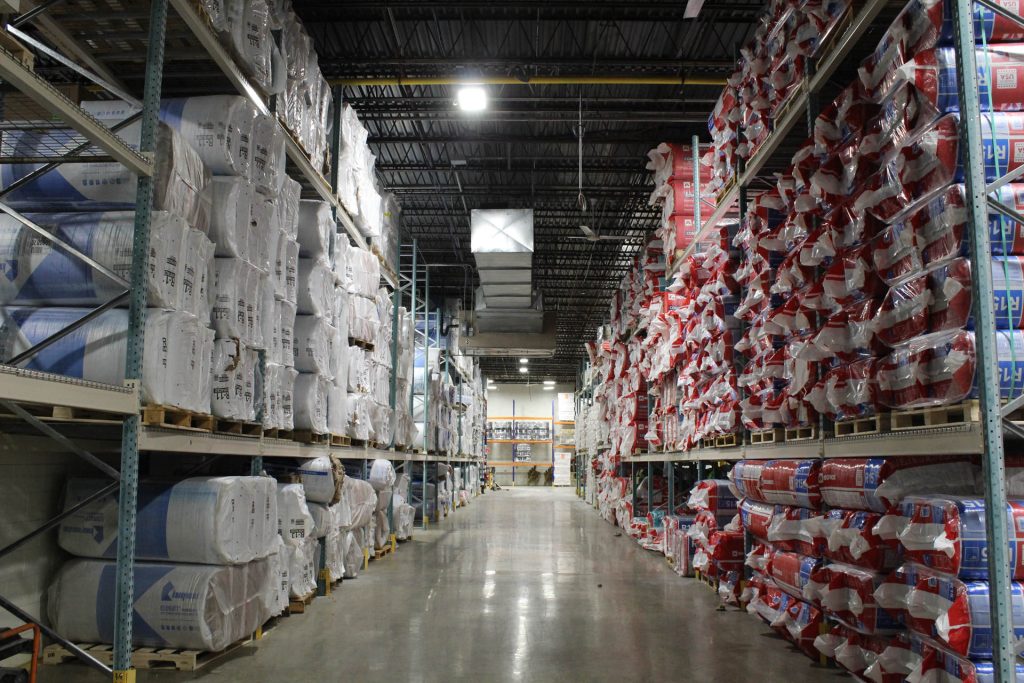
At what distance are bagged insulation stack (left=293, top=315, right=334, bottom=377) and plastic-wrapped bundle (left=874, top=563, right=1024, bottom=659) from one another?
17.0 ft

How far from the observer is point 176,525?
4.79m

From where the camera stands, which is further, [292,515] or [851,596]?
[292,515]

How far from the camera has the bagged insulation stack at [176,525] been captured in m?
4.78

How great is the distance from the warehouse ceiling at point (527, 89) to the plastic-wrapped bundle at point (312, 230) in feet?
9.38

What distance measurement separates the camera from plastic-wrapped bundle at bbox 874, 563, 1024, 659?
124 inches

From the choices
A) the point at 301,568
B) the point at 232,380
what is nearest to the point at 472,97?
the point at 232,380

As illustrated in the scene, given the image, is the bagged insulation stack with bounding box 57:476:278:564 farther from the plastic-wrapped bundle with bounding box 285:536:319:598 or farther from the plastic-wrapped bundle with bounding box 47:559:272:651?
the plastic-wrapped bundle with bounding box 285:536:319:598

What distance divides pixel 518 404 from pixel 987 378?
41.8 m

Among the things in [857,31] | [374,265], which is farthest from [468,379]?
[857,31]

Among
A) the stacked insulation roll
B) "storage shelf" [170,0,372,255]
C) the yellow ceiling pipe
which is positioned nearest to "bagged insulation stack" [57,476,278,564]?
the stacked insulation roll

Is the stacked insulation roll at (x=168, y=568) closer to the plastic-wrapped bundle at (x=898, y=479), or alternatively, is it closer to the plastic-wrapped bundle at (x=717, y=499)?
the plastic-wrapped bundle at (x=898, y=479)

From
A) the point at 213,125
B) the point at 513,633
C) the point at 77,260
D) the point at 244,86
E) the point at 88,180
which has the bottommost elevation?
the point at 513,633

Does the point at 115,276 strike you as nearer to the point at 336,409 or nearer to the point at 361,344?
the point at 336,409

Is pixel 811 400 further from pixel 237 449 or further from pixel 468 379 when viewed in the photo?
pixel 468 379
